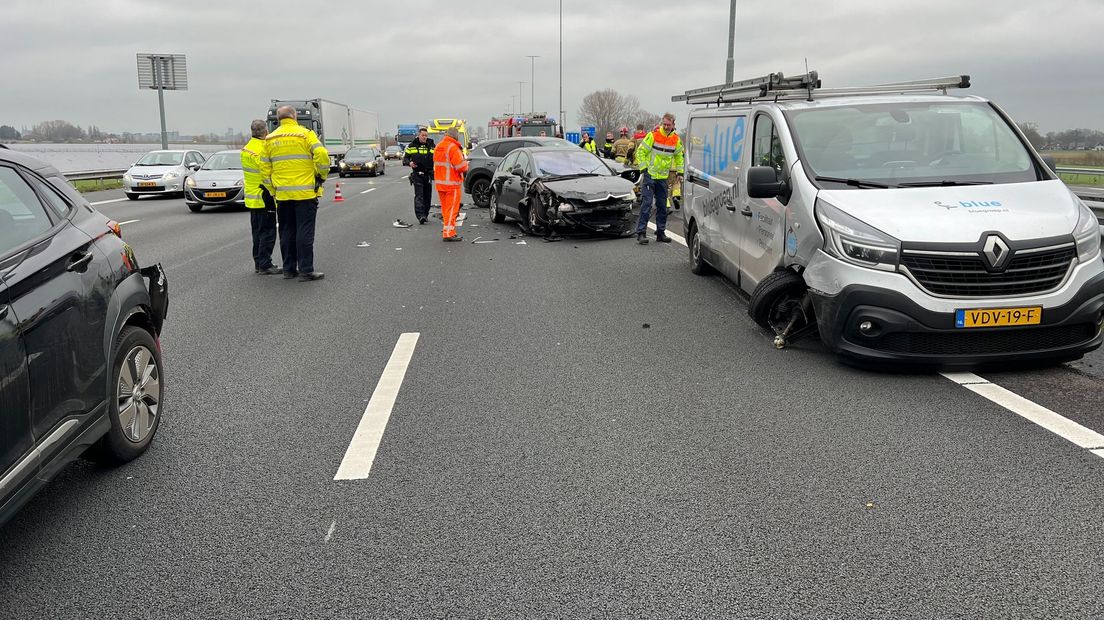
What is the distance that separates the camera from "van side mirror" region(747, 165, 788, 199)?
6.20m

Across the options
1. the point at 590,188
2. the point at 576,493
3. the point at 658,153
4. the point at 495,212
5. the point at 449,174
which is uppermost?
the point at 658,153

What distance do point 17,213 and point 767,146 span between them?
17.7ft

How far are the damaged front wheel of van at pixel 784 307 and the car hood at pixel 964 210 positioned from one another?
0.69 metres

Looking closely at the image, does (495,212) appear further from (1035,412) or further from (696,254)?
(1035,412)

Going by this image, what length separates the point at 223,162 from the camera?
20500mm

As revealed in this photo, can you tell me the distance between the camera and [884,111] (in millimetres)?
6625

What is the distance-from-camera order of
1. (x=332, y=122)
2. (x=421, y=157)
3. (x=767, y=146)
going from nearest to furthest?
(x=767, y=146) → (x=421, y=157) → (x=332, y=122)

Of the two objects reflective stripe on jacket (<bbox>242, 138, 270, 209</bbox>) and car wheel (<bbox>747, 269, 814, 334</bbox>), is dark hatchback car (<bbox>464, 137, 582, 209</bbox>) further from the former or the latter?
car wheel (<bbox>747, 269, 814, 334</bbox>)

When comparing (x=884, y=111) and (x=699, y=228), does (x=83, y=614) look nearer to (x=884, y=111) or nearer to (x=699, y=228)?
(x=884, y=111)

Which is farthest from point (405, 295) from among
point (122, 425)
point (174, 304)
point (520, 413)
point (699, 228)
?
point (122, 425)

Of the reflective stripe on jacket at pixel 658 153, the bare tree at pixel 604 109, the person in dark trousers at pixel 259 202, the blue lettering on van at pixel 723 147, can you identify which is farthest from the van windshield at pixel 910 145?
the bare tree at pixel 604 109

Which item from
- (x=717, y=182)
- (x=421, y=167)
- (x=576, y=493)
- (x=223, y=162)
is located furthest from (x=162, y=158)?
(x=576, y=493)

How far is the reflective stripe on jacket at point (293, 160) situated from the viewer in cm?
960

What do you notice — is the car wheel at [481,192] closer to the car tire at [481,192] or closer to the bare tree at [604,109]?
the car tire at [481,192]
